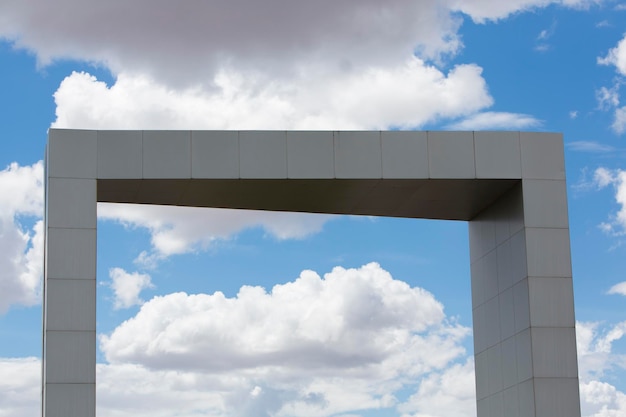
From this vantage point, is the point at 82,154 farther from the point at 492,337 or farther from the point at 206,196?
the point at 492,337

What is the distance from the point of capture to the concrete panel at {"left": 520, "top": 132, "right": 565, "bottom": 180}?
2241cm

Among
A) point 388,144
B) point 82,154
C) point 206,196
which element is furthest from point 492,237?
point 82,154

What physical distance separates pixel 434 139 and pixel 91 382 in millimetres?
8447

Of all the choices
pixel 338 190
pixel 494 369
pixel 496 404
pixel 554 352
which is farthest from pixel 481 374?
pixel 338 190

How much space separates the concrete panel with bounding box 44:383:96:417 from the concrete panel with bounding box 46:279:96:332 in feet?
3.71

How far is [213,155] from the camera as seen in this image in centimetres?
2173

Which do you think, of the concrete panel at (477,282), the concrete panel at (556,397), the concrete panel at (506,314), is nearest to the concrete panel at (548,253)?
the concrete panel at (506,314)

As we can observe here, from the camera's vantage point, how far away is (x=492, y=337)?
24281 millimetres

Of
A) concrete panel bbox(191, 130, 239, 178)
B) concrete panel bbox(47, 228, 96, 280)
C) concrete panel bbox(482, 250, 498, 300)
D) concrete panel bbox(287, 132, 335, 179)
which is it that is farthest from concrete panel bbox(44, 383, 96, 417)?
concrete panel bbox(482, 250, 498, 300)

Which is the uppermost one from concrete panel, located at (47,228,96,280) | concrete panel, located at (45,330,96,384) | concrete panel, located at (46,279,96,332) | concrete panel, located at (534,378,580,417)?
concrete panel, located at (47,228,96,280)

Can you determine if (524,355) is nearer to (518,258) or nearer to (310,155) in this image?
(518,258)

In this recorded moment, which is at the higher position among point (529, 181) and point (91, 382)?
point (529, 181)

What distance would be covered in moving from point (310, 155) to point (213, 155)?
1.98 m

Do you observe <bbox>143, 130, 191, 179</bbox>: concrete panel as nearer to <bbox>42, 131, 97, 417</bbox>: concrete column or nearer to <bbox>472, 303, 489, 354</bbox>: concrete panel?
<bbox>42, 131, 97, 417</bbox>: concrete column
